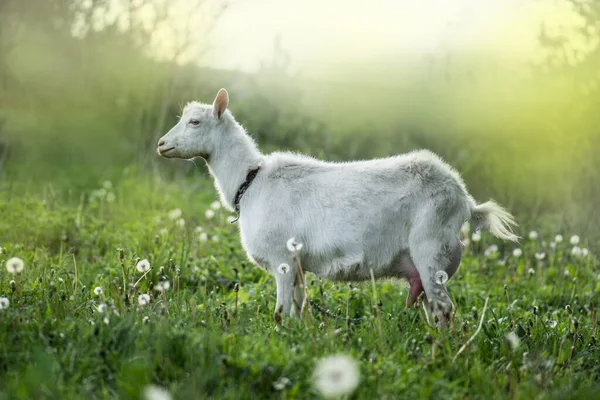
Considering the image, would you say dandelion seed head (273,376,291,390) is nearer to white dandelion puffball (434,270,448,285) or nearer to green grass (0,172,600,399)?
green grass (0,172,600,399)

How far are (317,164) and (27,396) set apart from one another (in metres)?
3.24

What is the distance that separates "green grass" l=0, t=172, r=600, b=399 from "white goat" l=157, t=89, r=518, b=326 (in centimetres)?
30

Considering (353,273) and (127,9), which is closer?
(353,273)

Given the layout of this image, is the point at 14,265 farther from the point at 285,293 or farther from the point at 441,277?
the point at 441,277

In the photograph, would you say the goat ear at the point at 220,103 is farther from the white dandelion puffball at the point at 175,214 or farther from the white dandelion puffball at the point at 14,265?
the white dandelion puffball at the point at 175,214

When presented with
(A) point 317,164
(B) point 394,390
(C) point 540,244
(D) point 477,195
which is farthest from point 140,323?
(D) point 477,195

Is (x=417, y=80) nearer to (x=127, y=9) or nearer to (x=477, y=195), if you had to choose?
(x=477, y=195)

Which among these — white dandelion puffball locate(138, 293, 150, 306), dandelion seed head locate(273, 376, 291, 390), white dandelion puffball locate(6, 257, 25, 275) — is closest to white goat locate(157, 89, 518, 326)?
white dandelion puffball locate(138, 293, 150, 306)

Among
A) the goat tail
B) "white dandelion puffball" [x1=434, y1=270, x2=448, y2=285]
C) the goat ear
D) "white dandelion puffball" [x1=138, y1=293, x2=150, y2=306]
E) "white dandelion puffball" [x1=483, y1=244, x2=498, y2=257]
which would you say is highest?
the goat ear

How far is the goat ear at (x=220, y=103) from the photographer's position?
639 centimetres

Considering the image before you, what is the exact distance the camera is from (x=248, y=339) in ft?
15.3

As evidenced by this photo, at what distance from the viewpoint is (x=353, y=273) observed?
5.89m

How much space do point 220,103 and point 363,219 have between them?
5.45ft

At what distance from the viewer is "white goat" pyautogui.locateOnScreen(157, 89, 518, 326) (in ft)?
18.6
